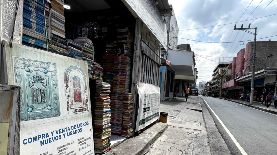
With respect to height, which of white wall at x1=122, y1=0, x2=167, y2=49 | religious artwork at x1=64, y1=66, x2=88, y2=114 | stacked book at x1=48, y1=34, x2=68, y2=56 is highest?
white wall at x1=122, y1=0, x2=167, y2=49

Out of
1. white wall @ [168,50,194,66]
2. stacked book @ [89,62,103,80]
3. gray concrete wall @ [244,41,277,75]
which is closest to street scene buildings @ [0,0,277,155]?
stacked book @ [89,62,103,80]

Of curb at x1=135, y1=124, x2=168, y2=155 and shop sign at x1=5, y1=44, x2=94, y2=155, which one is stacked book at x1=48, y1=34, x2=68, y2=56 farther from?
curb at x1=135, y1=124, x2=168, y2=155

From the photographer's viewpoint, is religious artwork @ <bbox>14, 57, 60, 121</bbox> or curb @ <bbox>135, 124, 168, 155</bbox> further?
curb @ <bbox>135, 124, 168, 155</bbox>

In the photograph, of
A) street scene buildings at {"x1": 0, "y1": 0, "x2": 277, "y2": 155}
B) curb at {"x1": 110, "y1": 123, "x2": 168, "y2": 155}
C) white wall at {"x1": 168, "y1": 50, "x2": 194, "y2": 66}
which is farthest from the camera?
white wall at {"x1": 168, "y1": 50, "x2": 194, "y2": 66}

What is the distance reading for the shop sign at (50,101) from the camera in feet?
8.91

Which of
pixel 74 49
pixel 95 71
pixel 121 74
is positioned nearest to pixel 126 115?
pixel 121 74

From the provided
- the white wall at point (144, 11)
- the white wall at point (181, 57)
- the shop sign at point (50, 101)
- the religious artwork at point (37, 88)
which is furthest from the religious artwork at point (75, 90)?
the white wall at point (181, 57)

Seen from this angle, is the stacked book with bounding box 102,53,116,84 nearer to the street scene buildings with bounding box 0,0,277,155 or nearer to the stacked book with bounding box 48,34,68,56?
the street scene buildings with bounding box 0,0,277,155

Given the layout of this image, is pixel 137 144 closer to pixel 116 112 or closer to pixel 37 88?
pixel 116 112

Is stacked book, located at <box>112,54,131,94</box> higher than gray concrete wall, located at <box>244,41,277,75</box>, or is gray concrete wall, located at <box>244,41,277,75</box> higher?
gray concrete wall, located at <box>244,41,277,75</box>

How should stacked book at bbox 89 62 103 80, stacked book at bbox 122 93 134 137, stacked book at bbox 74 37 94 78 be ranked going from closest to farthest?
stacked book at bbox 74 37 94 78 → stacked book at bbox 89 62 103 80 → stacked book at bbox 122 93 134 137

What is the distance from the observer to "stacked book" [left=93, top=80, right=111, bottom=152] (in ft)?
16.9

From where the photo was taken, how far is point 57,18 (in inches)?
153

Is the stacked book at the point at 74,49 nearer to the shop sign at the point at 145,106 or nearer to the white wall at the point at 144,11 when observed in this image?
the white wall at the point at 144,11
